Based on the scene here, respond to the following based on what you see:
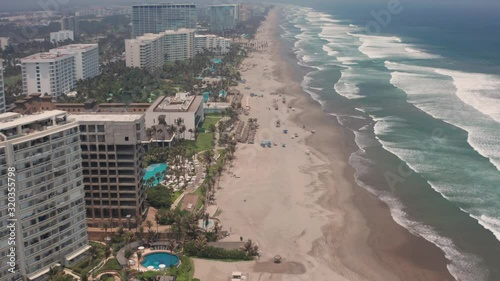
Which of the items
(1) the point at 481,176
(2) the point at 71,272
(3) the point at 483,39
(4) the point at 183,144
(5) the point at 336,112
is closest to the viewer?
(2) the point at 71,272

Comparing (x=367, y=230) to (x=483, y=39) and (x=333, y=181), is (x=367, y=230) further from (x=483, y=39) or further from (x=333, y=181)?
(x=483, y=39)

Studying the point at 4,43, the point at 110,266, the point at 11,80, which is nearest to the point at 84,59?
the point at 11,80

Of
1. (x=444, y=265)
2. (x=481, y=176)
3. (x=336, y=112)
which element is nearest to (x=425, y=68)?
(x=336, y=112)

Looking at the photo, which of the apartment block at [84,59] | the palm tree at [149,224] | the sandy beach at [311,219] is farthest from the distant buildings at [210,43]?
the palm tree at [149,224]

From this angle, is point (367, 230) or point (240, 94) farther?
point (240, 94)

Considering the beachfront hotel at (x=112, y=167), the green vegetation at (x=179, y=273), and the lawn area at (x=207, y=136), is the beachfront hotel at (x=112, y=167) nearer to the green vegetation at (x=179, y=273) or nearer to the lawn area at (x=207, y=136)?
the green vegetation at (x=179, y=273)

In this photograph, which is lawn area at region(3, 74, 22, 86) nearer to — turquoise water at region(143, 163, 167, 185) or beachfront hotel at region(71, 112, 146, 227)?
turquoise water at region(143, 163, 167, 185)
